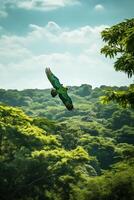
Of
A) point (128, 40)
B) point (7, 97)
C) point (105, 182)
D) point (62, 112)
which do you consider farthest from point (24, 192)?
point (7, 97)

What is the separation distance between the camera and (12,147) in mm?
38312

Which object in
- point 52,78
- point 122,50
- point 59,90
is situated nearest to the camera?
point 52,78

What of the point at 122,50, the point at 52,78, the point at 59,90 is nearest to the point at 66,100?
the point at 59,90

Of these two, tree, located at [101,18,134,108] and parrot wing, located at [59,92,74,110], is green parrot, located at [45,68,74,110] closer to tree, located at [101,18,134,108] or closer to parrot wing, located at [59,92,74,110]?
parrot wing, located at [59,92,74,110]

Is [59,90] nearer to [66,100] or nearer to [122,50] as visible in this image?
[66,100]

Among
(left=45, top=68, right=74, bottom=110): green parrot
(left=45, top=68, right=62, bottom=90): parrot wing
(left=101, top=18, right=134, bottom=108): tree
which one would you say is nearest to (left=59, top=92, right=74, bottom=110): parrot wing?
(left=45, top=68, right=74, bottom=110): green parrot

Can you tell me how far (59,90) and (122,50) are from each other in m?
10.0

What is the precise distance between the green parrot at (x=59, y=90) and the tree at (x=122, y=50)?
280 inches

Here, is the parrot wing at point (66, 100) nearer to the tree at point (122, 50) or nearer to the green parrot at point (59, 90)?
the green parrot at point (59, 90)

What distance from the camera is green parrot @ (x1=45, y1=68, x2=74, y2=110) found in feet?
15.3

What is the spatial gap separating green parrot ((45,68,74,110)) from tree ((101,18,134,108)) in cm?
712

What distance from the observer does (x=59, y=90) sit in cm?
477

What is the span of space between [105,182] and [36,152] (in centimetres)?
653

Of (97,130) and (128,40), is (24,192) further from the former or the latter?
(97,130)
